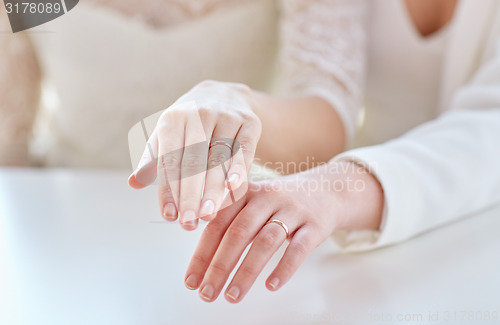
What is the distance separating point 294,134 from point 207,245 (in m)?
0.08

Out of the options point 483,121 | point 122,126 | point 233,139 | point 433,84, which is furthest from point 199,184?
point 433,84

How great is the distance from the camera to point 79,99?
34 cm

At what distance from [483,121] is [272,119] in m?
0.20

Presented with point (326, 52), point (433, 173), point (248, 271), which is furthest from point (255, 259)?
point (326, 52)

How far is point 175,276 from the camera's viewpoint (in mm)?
268

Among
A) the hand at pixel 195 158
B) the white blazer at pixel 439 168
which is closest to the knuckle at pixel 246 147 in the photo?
the hand at pixel 195 158

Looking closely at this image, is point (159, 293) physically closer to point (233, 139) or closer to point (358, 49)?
point (233, 139)

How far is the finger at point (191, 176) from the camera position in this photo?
0.19 m

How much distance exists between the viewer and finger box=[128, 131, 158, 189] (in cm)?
19

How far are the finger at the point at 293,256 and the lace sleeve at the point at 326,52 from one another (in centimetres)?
16

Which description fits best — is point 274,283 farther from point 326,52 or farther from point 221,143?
point 326,52

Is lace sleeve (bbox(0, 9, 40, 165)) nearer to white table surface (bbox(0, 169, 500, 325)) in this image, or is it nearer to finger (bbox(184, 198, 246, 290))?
white table surface (bbox(0, 169, 500, 325))

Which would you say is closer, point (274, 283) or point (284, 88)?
point (274, 283)

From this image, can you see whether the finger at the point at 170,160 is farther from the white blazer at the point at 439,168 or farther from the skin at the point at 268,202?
the white blazer at the point at 439,168
